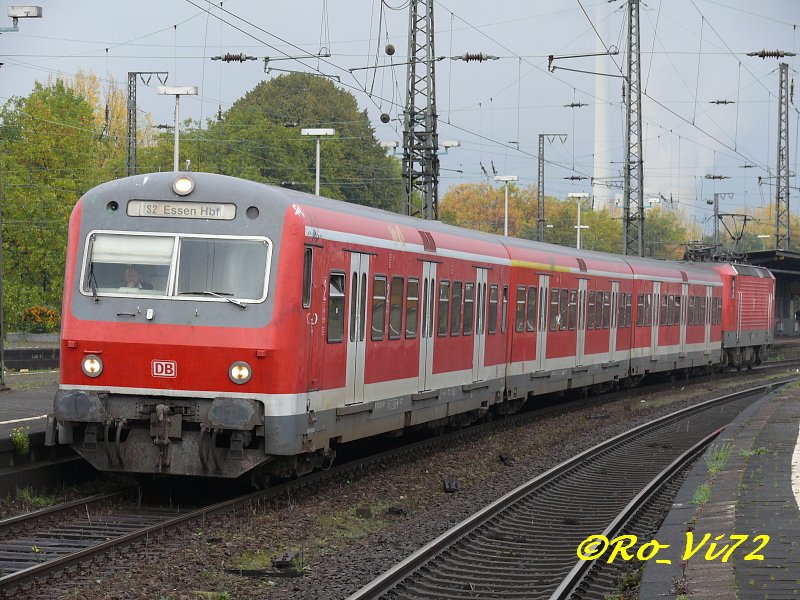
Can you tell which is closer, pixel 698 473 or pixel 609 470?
pixel 698 473

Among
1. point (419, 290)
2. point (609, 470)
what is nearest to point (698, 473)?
point (609, 470)

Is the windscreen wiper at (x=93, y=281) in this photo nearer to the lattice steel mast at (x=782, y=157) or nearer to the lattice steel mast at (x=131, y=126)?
the lattice steel mast at (x=131, y=126)

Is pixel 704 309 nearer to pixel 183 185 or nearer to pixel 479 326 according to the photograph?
A: pixel 479 326

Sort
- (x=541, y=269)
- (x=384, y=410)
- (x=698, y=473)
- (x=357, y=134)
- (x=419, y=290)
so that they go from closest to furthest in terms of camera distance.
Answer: (x=698, y=473) → (x=384, y=410) → (x=419, y=290) → (x=541, y=269) → (x=357, y=134)

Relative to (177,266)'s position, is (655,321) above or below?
below

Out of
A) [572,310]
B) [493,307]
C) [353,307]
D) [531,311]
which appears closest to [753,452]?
[353,307]

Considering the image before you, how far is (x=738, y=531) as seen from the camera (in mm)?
9672

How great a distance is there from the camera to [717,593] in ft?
25.0

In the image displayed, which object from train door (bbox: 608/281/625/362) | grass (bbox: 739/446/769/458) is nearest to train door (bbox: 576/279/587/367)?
train door (bbox: 608/281/625/362)

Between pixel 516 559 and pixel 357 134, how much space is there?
3141 inches

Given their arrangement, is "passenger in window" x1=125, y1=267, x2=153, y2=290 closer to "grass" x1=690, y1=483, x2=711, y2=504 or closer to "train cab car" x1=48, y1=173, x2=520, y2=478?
"train cab car" x1=48, y1=173, x2=520, y2=478

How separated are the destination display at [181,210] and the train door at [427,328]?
4.64 metres

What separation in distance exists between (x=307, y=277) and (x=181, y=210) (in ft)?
4.67

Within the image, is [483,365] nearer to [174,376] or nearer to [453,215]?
[174,376]
